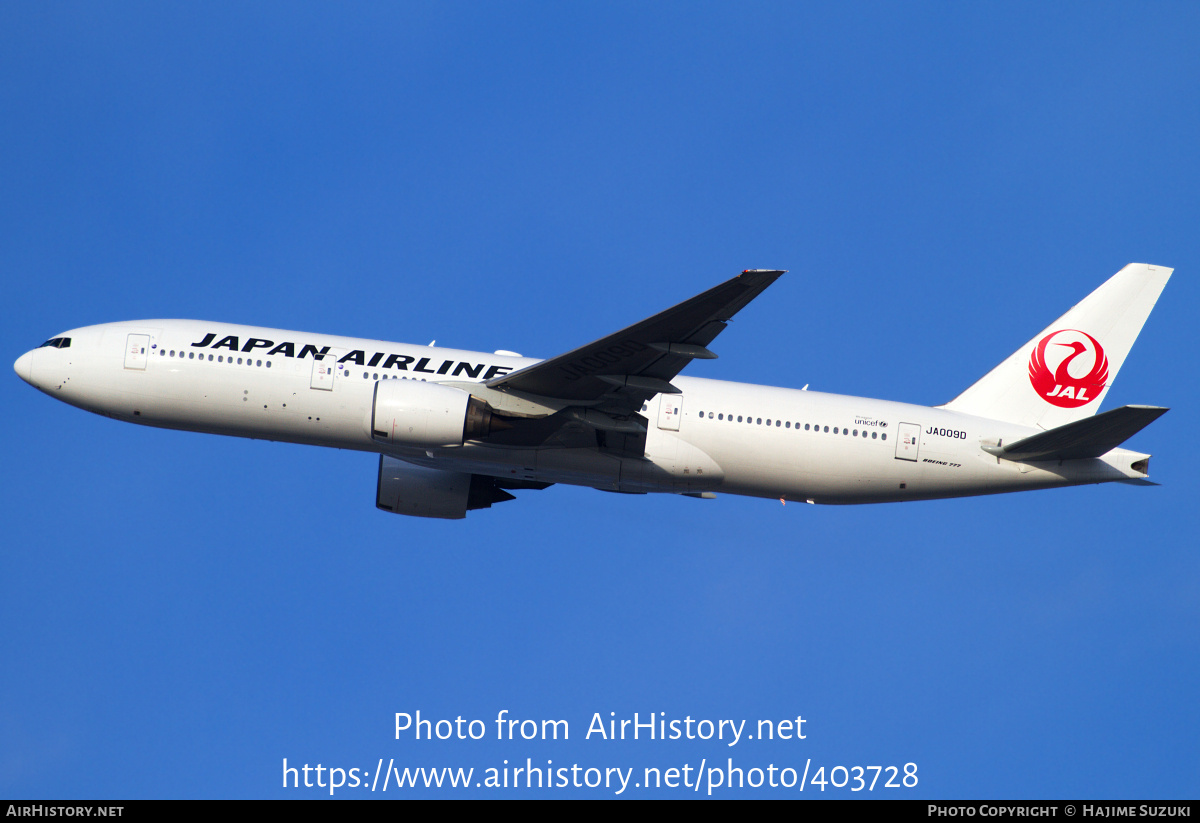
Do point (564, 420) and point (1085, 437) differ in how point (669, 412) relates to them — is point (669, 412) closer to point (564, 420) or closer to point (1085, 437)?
point (564, 420)

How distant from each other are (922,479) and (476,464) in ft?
36.6

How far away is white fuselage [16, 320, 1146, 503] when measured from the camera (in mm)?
26453

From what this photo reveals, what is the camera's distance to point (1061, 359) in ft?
95.3

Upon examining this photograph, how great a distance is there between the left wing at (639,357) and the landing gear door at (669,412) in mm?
1064

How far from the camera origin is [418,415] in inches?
975

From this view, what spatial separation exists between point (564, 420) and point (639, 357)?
9.29 feet

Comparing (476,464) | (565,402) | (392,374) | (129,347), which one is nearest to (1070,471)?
(565,402)

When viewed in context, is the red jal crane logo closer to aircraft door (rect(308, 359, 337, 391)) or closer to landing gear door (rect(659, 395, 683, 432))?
landing gear door (rect(659, 395, 683, 432))

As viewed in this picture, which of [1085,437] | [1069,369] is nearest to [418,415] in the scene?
[1085,437]

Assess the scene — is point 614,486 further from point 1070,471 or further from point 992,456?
point 1070,471

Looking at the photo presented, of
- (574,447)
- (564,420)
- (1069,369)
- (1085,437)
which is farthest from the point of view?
(1069,369)

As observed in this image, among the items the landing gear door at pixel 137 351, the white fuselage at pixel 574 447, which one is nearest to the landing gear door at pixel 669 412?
the white fuselage at pixel 574 447

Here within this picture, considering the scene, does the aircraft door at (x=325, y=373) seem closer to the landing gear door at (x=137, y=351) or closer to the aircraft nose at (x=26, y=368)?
the landing gear door at (x=137, y=351)
